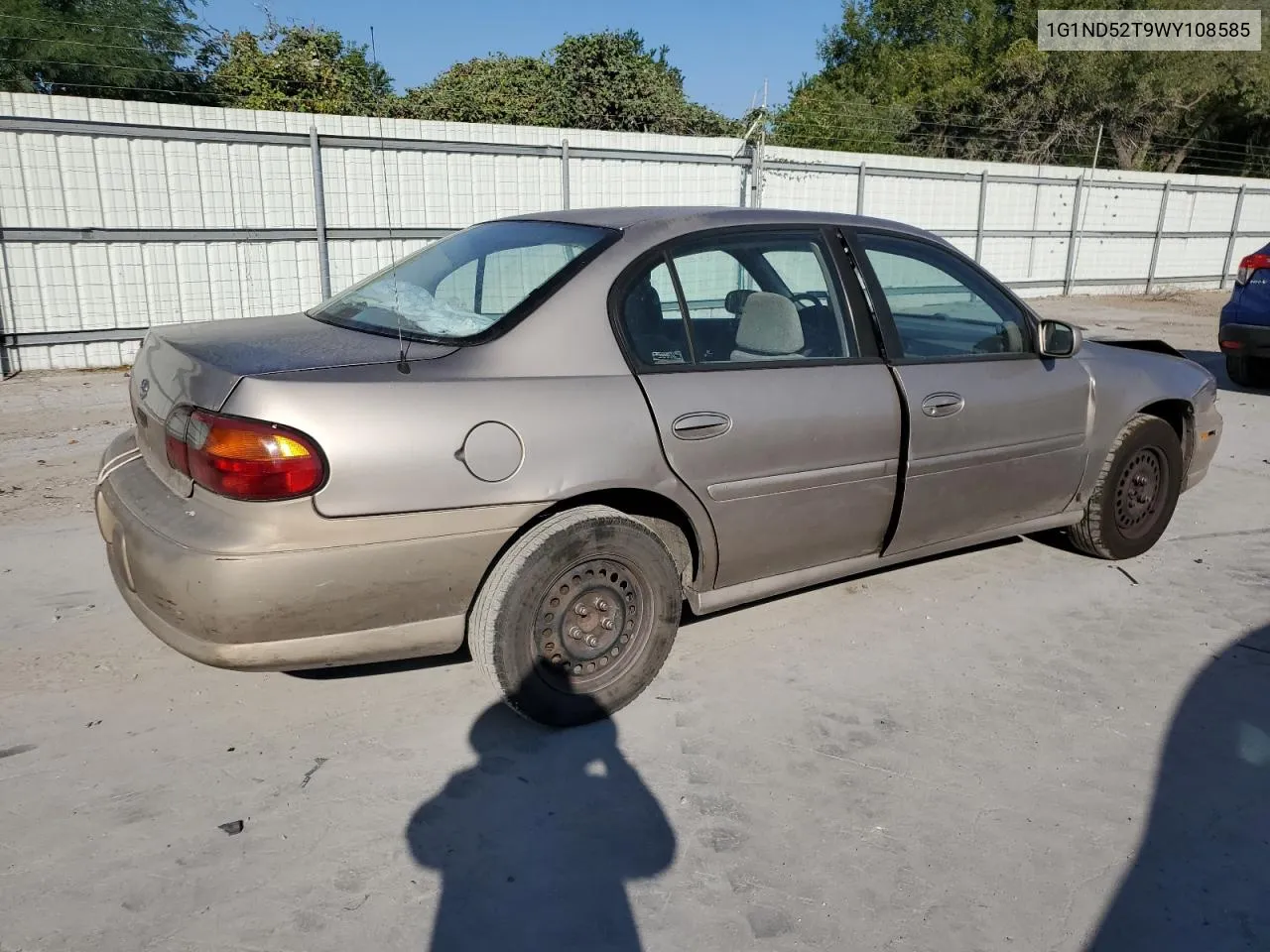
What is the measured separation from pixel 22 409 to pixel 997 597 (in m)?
7.20

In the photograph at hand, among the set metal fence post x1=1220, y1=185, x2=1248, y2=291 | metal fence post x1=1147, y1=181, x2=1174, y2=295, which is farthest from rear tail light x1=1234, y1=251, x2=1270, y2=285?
metal fence post x1=1220, y1=185, x2=1248, y2=291

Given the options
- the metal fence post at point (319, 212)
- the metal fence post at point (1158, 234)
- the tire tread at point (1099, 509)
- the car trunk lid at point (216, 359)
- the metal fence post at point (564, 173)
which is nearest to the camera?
the car trunk lid at point (216, 359)

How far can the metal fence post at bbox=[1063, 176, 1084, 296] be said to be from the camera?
17688 millimetres

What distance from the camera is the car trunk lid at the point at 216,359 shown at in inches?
107

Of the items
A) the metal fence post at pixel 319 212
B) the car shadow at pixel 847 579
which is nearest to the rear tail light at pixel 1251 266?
the car shadow at pixel 847 579

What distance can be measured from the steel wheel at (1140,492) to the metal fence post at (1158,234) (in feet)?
56.3

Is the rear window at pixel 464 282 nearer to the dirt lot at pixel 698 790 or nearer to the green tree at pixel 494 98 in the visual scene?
the dirt lot at pixel 698 790

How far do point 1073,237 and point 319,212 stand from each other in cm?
1386

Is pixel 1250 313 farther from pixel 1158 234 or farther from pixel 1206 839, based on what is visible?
pixel 1158 234

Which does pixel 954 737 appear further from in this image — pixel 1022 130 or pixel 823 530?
pixel 1022 130

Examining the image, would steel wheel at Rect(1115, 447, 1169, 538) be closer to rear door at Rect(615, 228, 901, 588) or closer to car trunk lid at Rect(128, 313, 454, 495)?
rear door at Rect(615, 228, 901, 588)

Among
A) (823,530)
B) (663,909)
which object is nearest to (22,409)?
(823,530)

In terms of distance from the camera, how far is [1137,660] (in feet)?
12.1

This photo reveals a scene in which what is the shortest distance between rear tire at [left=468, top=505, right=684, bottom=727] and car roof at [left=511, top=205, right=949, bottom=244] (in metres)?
1.04
